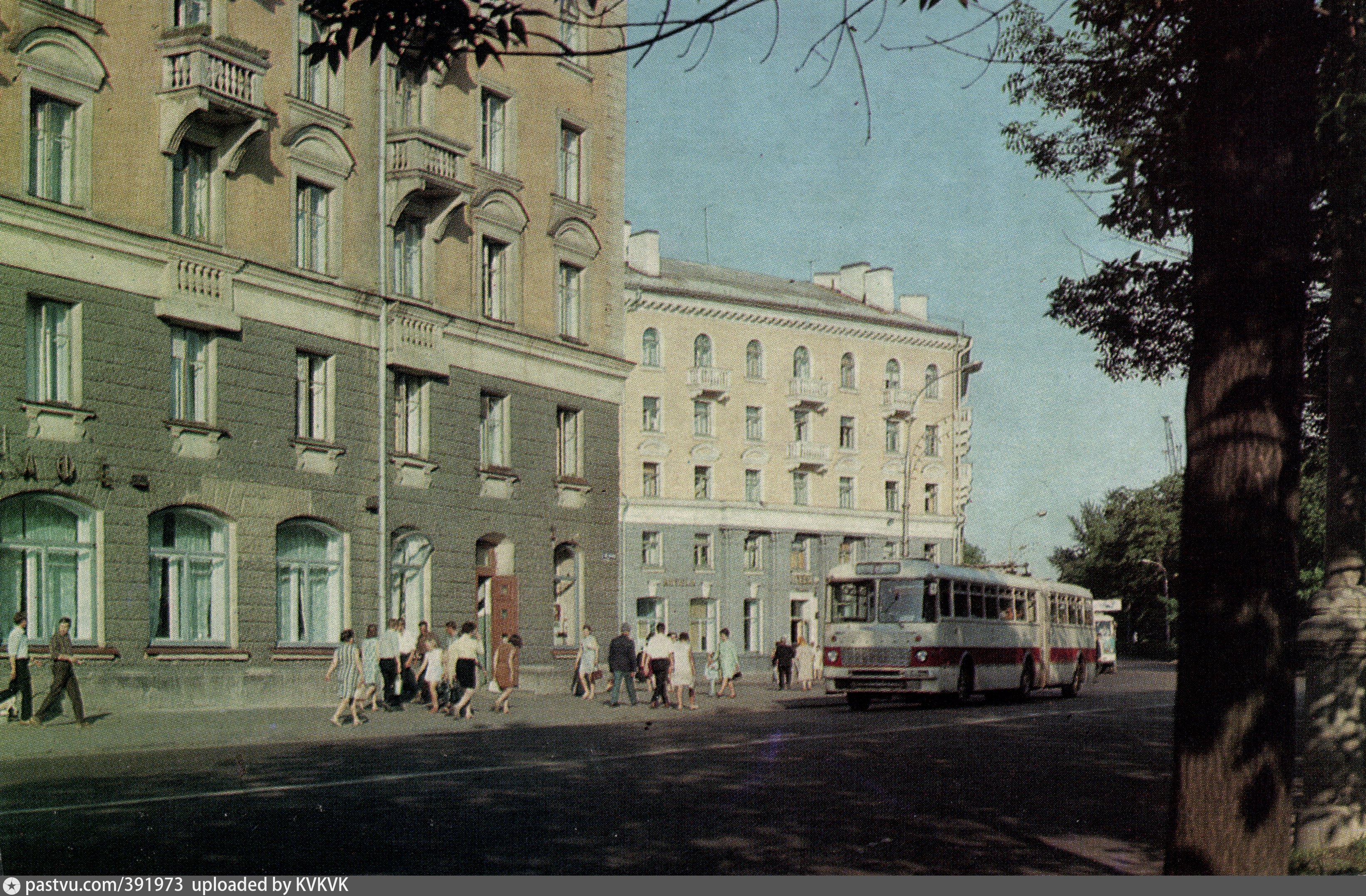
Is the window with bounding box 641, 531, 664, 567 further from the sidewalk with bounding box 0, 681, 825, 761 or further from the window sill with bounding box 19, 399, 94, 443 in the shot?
the window sill with bounding box 19, 399, 94, 443

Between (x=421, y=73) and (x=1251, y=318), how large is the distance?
14.9 ft

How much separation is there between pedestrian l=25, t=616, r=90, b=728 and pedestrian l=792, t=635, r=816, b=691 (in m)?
25.1

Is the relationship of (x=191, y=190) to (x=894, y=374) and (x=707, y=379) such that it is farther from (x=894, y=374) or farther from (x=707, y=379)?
(x=894, y=374)

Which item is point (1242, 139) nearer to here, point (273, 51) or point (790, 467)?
point (273, 51)

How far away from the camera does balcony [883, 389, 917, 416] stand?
234 ft

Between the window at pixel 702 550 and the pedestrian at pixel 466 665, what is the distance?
36072 mm

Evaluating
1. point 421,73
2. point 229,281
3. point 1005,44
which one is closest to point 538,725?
point 229,281

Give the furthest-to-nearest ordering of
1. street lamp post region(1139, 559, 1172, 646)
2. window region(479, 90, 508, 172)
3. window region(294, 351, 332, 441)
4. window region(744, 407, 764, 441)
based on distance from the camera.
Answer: street lamp post region(1139, 559, 1172, 646), window region(744, 407, 764, 441), window region(479, 90, 508, 172), window region(294, 351, 332, 441)

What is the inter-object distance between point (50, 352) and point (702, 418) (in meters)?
42.0

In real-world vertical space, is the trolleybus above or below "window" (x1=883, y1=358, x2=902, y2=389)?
below

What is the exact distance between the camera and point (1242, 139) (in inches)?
254

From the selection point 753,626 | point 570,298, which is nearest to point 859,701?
point 570,298

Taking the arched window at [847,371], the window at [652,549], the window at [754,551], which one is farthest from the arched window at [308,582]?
the arched window at [847,371]

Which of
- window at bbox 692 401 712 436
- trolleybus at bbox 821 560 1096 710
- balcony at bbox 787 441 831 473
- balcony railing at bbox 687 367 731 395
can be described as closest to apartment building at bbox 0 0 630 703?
trolleybus at bbox 821 560 1096 710
